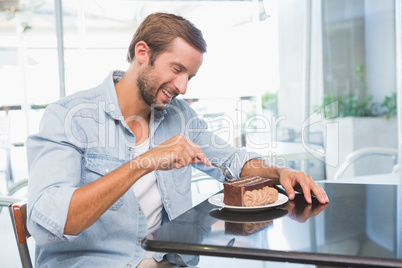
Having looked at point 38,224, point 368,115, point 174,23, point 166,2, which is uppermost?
point 166,2

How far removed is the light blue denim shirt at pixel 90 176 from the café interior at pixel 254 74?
0.88 m

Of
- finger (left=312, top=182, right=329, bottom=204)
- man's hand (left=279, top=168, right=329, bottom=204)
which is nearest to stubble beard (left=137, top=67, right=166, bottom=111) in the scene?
man's hand (left=279, top=168, right=329, bottom=204)

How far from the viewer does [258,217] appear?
989 mm

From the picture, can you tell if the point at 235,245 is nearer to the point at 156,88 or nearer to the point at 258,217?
the point at 258,217

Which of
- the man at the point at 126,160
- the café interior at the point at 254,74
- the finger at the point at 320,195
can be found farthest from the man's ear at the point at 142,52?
the café interior at the point at 254,74

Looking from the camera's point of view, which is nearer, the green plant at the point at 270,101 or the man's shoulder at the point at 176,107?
the man's shoulder at the point at 176,107

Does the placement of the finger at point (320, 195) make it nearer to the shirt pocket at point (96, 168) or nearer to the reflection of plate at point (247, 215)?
the reflection of plate at point (247, 215)

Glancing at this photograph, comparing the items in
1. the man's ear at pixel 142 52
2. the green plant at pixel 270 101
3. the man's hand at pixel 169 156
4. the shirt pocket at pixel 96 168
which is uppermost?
the man's ear at pixel 142 52

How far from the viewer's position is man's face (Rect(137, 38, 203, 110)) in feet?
4.56

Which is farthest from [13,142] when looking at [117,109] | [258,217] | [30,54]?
[258,217]

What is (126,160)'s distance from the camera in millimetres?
1301

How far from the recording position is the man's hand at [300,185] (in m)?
1.13

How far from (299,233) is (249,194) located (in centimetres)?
22

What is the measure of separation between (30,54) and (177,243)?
2.59 meters
